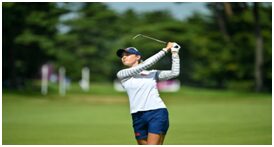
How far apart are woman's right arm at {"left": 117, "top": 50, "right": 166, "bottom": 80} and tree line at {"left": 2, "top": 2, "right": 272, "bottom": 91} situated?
82.0 ft

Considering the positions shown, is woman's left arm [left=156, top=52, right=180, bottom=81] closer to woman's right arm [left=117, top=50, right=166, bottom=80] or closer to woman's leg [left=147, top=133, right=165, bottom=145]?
woman's right arm [left=117, top=50, right=166, bottom=80]

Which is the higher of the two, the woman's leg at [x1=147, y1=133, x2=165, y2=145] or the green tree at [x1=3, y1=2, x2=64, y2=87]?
the green tree at [x1=3, y1=2, x2=64, y2=87]

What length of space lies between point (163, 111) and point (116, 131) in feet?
21.6

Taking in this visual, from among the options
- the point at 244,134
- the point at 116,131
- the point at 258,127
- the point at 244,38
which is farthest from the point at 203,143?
the point at 244,38

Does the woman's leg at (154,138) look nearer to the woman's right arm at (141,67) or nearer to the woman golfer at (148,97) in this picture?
the woman golfer at (148,97)

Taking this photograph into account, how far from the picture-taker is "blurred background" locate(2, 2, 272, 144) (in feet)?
47.0

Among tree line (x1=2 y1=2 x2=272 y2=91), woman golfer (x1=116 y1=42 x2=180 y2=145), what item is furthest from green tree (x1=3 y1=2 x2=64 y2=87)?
woman golfer (x1=116 y1=42 x2=180 y2=145)

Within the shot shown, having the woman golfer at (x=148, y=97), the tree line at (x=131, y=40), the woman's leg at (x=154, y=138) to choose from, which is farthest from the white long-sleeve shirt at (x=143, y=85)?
the tree line at (x=131, y=40)

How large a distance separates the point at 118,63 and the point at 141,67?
2117 inches

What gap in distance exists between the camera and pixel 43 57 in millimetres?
47281

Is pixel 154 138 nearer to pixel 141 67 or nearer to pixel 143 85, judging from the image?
pixel 143 85

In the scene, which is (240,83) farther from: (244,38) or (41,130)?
(41,130)

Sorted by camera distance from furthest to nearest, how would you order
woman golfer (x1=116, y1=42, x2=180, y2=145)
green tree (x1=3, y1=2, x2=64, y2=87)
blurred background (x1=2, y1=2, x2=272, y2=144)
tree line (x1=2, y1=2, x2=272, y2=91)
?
tree line (x1=2, y1=2, x2=272, y2=91), green tree (x1=3, y1=2, x2=64, y2=87), blurred background (x1=2, y1=2, x2=272, y2=144), woman golfer (x1=116, y1=42, x2=180, y2=145)

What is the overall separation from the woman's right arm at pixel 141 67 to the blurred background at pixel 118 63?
5.39 m
